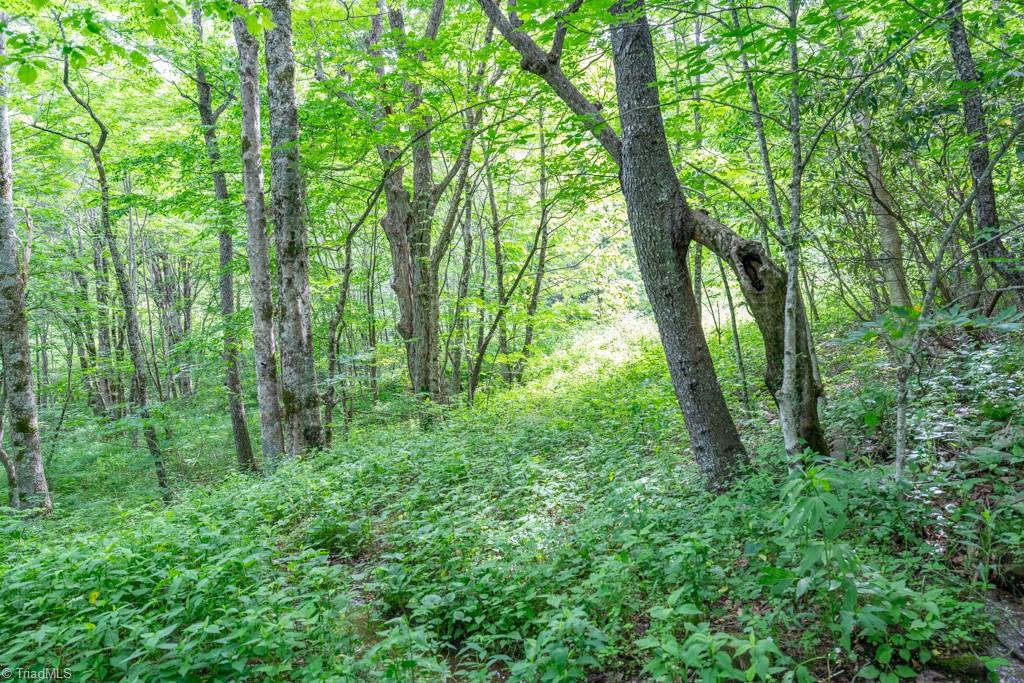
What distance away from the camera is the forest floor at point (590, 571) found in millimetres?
2686

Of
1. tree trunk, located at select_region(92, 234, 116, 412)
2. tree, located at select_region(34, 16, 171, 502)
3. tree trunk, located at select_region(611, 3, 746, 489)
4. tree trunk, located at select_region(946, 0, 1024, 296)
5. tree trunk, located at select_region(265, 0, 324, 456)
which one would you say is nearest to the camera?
tree trunk, located at select_region(611, 3, 746, 489)

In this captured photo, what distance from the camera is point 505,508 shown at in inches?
194

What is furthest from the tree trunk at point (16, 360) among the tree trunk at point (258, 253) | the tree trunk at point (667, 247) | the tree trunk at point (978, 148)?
the tree trunk at point (978, 148)

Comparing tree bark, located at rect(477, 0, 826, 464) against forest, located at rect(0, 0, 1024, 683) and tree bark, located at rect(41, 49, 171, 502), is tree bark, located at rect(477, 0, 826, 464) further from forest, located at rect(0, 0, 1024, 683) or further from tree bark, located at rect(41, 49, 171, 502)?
tree bark, located at rect(41, 49, 171, 502)

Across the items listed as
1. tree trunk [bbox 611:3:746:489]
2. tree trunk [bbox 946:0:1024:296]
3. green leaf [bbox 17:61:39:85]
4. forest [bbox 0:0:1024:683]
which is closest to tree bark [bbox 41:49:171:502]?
forest [bbox 0:0:1024:683]

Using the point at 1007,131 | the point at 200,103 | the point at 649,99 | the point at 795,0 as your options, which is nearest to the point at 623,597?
the point at 649,99

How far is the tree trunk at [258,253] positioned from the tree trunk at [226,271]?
2597 mm

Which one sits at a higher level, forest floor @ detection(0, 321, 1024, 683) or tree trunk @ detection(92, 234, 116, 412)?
tree trunk @ detection(92, 234, 116, 412)

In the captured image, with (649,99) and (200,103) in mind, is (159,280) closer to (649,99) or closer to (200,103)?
(200,103)

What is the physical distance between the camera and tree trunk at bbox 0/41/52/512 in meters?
8.12

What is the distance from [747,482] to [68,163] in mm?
19196

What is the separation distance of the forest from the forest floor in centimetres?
3

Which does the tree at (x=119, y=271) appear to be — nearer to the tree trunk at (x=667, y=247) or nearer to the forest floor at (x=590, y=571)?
the forest floor at (x=590, y=571)

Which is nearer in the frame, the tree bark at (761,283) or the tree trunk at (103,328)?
the tree bark at (761,283)
